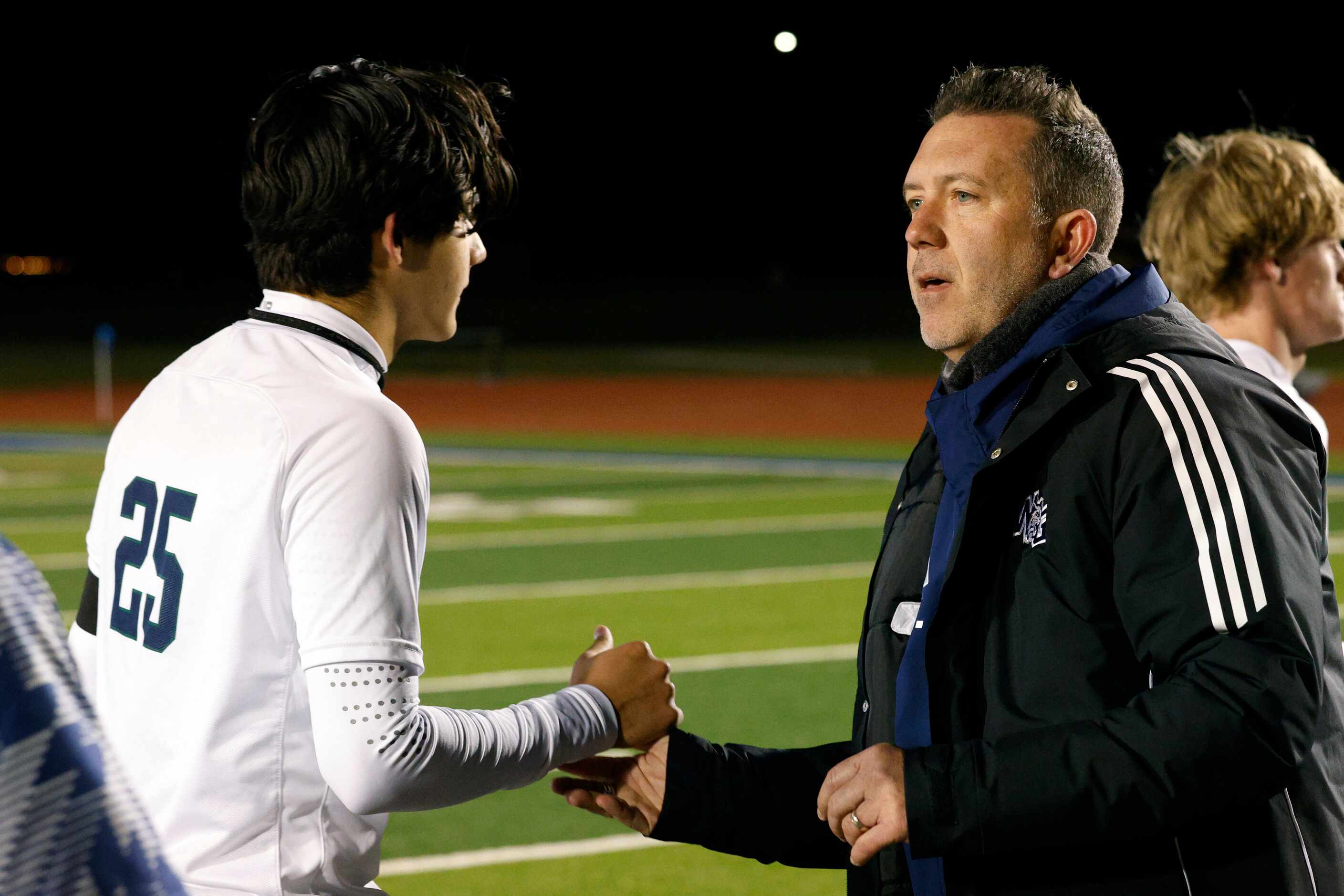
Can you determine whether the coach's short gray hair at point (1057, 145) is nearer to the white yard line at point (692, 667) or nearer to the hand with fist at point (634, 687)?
the hand with fist at point (634, 687)

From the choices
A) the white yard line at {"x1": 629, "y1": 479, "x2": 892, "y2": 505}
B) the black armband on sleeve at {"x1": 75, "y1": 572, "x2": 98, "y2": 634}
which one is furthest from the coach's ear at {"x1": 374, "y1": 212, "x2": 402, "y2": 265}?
the white yard line at {"x1": 629, "y1": 479, "x2": 892, "y2": 505}

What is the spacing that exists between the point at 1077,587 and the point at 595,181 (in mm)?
61595

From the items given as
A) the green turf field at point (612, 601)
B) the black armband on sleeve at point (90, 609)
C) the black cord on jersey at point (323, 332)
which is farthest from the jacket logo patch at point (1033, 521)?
the green turf field at point (612, 601)

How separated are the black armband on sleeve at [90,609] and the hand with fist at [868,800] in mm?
1123

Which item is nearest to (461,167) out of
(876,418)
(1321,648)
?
(1321,648)

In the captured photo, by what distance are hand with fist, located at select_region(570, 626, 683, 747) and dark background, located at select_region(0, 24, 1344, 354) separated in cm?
3736

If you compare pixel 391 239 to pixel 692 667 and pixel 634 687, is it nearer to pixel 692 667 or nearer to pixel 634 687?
pixel 634 687

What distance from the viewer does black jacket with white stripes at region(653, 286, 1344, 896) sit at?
2244 millimetres

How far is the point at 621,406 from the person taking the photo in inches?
1110

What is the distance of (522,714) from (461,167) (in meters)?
0.82

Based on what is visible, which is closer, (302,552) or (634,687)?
(302,552)

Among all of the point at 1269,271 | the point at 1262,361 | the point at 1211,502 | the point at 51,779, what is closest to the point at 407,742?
the point at 1211,502

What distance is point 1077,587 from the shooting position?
7.76 feet

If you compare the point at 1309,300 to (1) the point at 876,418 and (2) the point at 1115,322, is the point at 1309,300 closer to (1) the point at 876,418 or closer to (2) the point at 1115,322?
(2) the point at 1115,322
